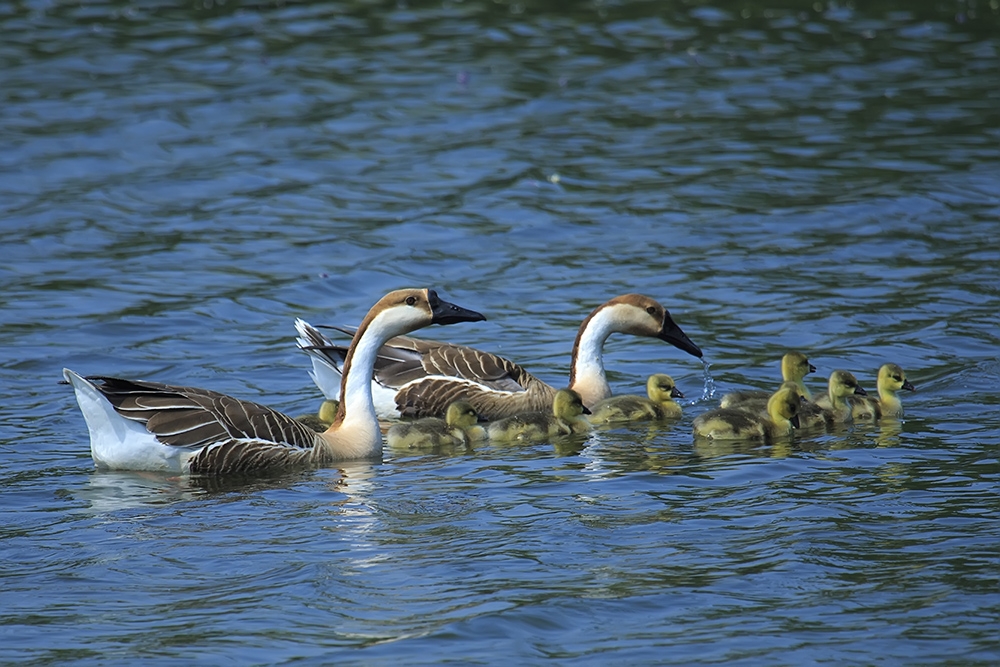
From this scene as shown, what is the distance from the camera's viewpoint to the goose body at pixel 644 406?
39.3 ft

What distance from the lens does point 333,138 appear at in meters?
21.7

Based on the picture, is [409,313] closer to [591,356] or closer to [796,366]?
[591,356]

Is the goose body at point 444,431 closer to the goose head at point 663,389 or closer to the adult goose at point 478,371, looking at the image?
the adult goose at point 478,371

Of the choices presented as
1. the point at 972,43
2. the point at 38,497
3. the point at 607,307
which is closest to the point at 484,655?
the point at 38,497

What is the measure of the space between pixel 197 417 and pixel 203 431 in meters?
0.12

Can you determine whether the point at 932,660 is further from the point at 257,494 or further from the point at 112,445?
the point at 112,445

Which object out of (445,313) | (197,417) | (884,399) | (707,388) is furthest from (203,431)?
(884,399)

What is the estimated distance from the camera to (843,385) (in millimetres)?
11398

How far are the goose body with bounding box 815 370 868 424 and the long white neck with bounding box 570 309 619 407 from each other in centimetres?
198

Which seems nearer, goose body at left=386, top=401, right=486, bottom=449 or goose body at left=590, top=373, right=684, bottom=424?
goose body at left=386, top=401, right=486, bottom=449

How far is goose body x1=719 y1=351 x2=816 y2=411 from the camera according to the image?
11.7m

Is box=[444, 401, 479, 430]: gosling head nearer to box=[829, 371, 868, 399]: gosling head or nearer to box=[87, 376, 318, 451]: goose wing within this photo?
box=[87, 376, 318, 451]: goose wing

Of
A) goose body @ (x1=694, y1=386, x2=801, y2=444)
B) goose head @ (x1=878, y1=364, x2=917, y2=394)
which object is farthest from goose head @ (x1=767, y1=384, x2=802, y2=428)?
goose head @ (x1=878, y1=364, x2=917, y2=394)

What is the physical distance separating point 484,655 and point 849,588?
6.72 ft
